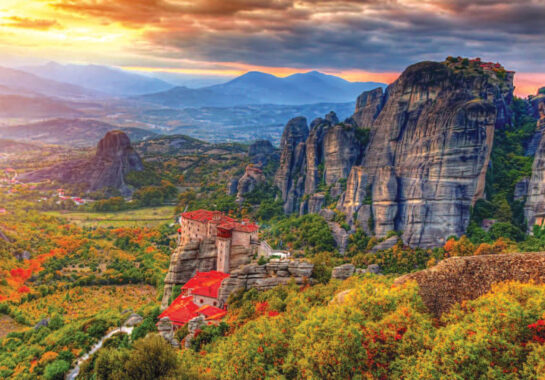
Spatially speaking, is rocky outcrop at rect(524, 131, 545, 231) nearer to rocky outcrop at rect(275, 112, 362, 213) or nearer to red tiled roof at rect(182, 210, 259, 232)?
rocky outcrop at rect(275, 112, 362, 213)

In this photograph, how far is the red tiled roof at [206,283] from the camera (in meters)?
31.1

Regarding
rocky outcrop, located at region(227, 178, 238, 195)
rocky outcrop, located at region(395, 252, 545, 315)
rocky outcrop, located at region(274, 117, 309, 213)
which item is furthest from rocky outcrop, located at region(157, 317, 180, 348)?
rocky outcrop, located at region(227, 178, 238, 195)

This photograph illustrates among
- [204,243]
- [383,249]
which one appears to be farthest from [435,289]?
[383,249]

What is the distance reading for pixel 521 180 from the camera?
44.8m

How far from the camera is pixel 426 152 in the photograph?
151 ft

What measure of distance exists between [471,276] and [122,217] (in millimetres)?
80060

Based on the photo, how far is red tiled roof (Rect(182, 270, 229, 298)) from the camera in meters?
31.1

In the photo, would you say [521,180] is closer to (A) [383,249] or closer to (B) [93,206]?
(A) [383,249]

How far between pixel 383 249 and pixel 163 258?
3206cm

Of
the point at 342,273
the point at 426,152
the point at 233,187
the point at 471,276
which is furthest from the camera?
the point at 233,187

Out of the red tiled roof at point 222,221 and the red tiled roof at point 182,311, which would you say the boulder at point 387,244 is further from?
the red tiled roof at point 182,311

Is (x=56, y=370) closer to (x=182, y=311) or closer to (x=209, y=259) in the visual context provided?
(x=182, y=311)

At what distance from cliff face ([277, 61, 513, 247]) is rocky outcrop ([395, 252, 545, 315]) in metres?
28.3

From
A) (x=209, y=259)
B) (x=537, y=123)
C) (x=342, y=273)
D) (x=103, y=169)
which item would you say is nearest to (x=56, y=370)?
(x=209, y=259)
